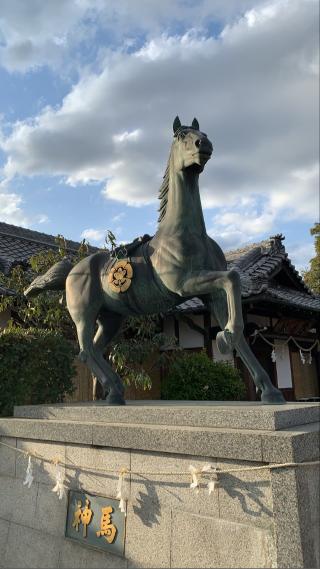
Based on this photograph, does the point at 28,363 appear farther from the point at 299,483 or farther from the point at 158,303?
the point at 299,483

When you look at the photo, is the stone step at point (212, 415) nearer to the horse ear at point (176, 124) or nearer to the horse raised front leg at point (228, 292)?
the horse raised front leg at point (228, 292)

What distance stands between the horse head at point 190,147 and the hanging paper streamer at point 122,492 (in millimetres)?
2416

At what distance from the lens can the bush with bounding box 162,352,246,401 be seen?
9305mm

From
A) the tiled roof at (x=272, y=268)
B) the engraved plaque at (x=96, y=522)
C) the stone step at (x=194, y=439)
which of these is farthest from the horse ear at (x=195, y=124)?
the tiled roof at (x=272, y=268)

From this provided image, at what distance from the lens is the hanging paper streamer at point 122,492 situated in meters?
2.97

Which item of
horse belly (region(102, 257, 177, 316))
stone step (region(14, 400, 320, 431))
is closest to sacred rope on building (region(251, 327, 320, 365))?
horse belly (region(102, 257, 177, 316))

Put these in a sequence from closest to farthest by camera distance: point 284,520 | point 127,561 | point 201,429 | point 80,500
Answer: point 284,520, point 201,429, point 127,561, point 80,500

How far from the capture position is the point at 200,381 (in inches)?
371

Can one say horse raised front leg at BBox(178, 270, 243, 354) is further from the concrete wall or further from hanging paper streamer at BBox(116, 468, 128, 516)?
hanging paper streamer at BBox(116, 468, 128, 516)

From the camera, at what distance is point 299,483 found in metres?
2.29

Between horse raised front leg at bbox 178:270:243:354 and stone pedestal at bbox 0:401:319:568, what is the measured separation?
48cm

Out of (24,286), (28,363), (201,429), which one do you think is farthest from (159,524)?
(24,286)

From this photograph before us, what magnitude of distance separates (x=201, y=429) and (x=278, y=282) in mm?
13098

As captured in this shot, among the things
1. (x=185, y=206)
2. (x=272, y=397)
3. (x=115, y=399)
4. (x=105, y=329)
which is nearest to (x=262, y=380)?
(x=272, y=397)
